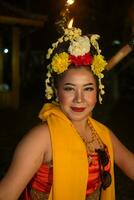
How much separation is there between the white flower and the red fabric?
2.04 ft

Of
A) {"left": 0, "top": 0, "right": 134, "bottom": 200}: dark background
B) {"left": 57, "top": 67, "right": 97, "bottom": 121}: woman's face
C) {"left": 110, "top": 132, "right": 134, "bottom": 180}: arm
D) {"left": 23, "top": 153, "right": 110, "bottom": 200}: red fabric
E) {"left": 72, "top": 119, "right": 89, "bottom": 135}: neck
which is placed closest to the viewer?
{"left": 23, "top": 153, "right": 110, "bottom": 200}: red fabric

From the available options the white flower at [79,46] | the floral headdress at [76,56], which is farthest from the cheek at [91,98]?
the white flower at [79,46]

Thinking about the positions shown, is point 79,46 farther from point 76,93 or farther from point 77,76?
point 76,93

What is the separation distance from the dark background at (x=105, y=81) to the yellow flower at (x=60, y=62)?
1.92 ft

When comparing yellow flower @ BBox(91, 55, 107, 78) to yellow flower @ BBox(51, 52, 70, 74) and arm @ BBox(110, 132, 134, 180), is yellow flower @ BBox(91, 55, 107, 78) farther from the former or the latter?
arm @ BBox(110, 132, 134, 180)

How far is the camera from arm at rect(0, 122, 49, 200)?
2439 millimetres

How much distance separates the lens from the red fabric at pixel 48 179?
2605 mm

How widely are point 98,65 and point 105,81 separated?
76 centimetres

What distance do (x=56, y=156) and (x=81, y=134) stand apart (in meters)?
0.43

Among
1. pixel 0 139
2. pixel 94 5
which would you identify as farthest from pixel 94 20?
pixel 0 139

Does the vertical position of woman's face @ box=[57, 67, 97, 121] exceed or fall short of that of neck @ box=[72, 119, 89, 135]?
it exceeds it

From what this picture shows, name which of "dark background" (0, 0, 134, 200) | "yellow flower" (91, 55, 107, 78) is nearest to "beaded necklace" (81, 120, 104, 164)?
"yellow flower" (91, 55, 107, 78)

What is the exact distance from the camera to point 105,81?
141 inches

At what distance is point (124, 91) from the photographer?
19906mm
